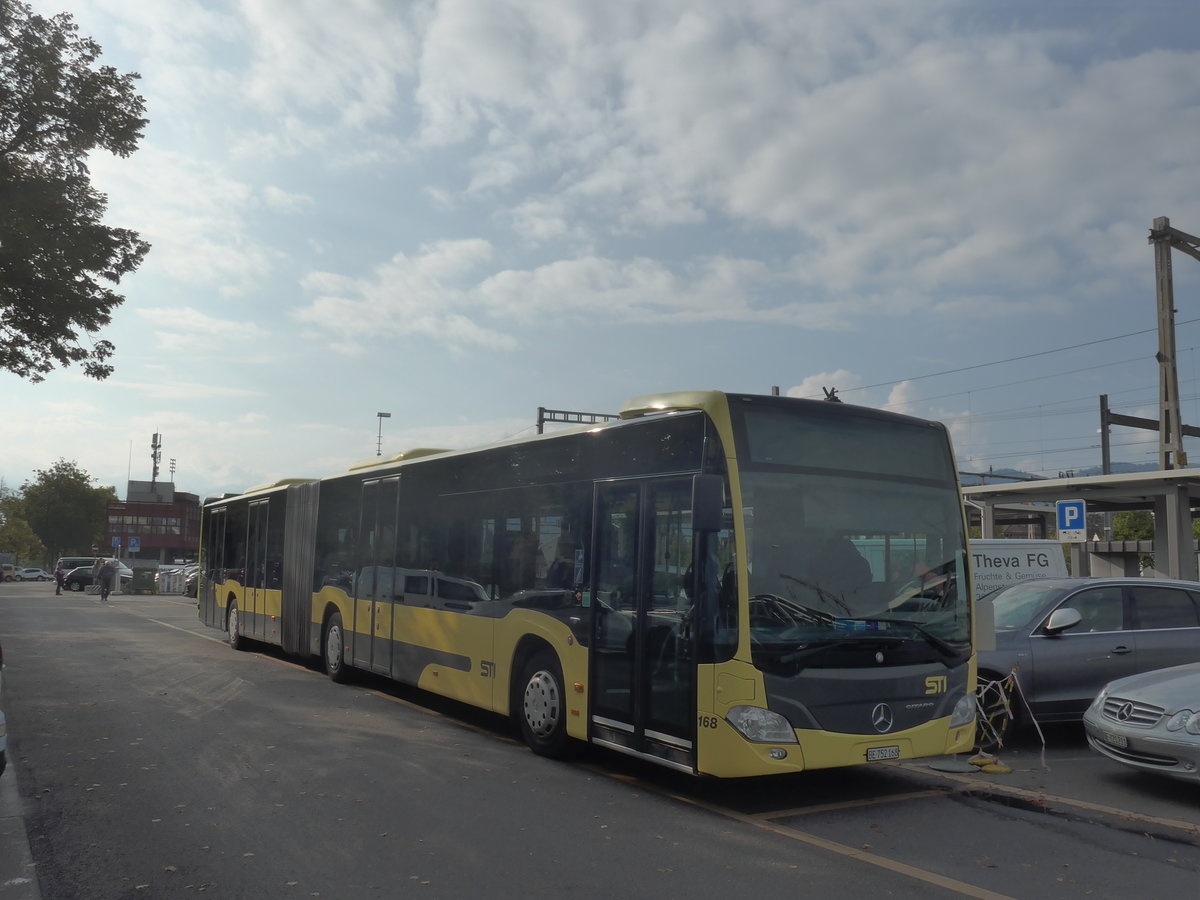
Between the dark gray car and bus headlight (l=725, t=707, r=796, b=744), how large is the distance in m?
3.87

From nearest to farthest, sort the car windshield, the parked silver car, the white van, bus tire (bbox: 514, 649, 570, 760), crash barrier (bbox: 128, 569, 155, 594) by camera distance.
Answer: the parked silver car, bus tire (bbox: 514, 649, 570, 760), the car windshield, the white van, crash barrier (bbox: 128, 569, 155, 594)

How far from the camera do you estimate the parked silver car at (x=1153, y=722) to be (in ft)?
24.9

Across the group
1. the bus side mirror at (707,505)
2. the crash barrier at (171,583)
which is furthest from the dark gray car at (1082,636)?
the crash barrier at (171,583)

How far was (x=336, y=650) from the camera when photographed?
1444cm

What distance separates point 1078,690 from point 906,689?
366 cm

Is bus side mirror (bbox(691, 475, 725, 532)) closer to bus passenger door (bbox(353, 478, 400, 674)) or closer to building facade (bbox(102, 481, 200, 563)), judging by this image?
bus passenger door (bbox(353, 478, 400, 674))

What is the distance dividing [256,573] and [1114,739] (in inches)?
561

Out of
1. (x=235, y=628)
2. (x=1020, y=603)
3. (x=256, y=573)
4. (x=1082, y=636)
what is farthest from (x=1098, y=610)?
(x=235, y=628)

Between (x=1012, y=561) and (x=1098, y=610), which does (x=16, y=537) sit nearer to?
(x=1012, y=561)

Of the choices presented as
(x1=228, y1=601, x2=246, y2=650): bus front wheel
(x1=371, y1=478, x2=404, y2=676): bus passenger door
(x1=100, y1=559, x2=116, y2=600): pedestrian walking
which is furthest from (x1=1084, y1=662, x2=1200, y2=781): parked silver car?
(x1=100, y1=559, x2=116, y2=600): pedestrian walking

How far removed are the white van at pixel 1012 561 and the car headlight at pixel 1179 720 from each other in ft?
35.3

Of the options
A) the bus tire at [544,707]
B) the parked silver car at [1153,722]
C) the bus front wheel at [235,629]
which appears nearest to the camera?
the parked silver car at [1153,722]

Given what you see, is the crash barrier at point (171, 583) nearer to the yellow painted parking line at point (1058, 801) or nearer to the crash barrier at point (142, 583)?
the crash barrier at point (142, 583)

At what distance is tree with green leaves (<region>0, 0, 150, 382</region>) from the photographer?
16344mm
